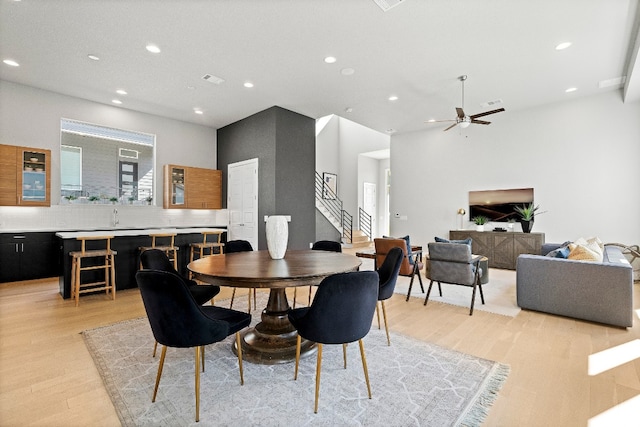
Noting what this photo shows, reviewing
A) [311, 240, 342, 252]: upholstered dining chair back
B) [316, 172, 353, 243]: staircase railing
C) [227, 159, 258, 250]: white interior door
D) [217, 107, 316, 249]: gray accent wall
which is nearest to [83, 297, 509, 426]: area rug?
[311, 240, 342, 252]: upholstered dining chair back

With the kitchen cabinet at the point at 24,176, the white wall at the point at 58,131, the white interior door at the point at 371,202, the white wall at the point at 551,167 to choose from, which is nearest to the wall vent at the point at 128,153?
the white wall at the point at 58,131

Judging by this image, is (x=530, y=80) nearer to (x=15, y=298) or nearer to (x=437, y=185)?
(x=437, y=185)

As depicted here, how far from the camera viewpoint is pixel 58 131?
5473 mm

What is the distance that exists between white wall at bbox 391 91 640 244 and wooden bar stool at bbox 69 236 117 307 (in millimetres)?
6755

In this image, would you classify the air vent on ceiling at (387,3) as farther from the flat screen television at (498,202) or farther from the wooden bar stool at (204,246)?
the flat screen television at (498,202)

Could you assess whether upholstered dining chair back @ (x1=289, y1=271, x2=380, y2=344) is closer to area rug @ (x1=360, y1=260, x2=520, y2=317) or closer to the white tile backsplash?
area rug @ (x1=360, y1=260, x2=520, y2=317)

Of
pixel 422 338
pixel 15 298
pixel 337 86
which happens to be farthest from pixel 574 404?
pixel 15 298

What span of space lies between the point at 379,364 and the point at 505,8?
3714mm

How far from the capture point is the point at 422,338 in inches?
114

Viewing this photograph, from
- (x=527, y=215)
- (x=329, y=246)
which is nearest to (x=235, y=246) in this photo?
(x=329, y=246)

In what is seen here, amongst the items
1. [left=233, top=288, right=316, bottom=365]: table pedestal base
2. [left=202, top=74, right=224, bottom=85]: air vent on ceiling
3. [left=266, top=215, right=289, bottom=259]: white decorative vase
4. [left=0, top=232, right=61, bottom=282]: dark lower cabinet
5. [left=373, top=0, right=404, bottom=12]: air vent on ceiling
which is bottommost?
[left=233, top=288, right=316, bottom=365]: table pedestal base

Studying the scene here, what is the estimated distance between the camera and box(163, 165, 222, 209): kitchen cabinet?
21.6 feet

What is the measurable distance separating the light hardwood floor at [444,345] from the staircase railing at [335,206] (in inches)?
245

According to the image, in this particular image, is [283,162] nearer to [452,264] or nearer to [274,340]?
[452,264]
